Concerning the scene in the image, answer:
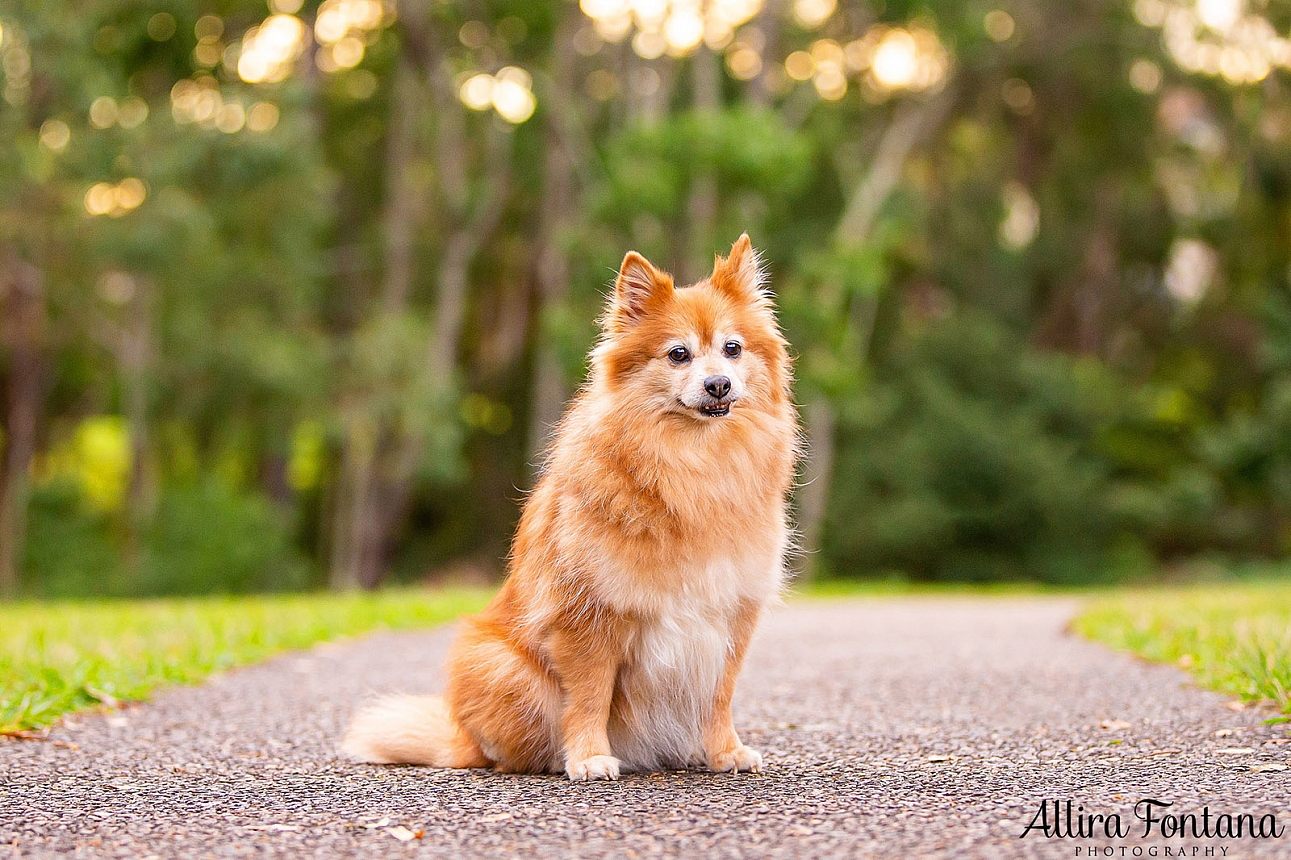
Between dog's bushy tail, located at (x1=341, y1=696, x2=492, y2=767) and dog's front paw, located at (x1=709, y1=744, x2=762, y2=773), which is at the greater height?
dog's front paw, located at (x1=709, y1=744, x2=762, y2=773)

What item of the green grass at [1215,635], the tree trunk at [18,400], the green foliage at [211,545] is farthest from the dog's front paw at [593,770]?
the tree trunk at [18,400]

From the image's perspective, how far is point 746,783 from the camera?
14.8ft

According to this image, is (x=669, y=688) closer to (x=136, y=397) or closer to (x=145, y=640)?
(x=145, y=640)

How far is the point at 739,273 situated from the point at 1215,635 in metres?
4.88

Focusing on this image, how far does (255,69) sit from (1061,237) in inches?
776

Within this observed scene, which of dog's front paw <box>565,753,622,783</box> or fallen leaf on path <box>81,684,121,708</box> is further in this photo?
fallen leaf on path <box>81,684,121,708</box>

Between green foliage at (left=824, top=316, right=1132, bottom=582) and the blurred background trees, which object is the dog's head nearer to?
the blurred background trees

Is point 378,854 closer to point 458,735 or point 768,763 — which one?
point 458,735

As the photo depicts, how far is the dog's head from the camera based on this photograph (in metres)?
4.71

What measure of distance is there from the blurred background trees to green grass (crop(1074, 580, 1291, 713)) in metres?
8.81

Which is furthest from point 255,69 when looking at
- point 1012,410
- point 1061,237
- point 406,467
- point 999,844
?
point 999,844

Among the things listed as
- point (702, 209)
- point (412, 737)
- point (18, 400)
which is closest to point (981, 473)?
point (702, 209)

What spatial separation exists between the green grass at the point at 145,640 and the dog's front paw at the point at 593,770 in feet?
9.10

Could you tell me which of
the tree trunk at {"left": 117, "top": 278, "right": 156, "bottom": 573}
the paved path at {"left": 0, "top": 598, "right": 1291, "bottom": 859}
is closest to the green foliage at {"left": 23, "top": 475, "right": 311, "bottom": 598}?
the tree trunk at {"left": 117, "top": 278, "right": 156, "bottom": 573}
